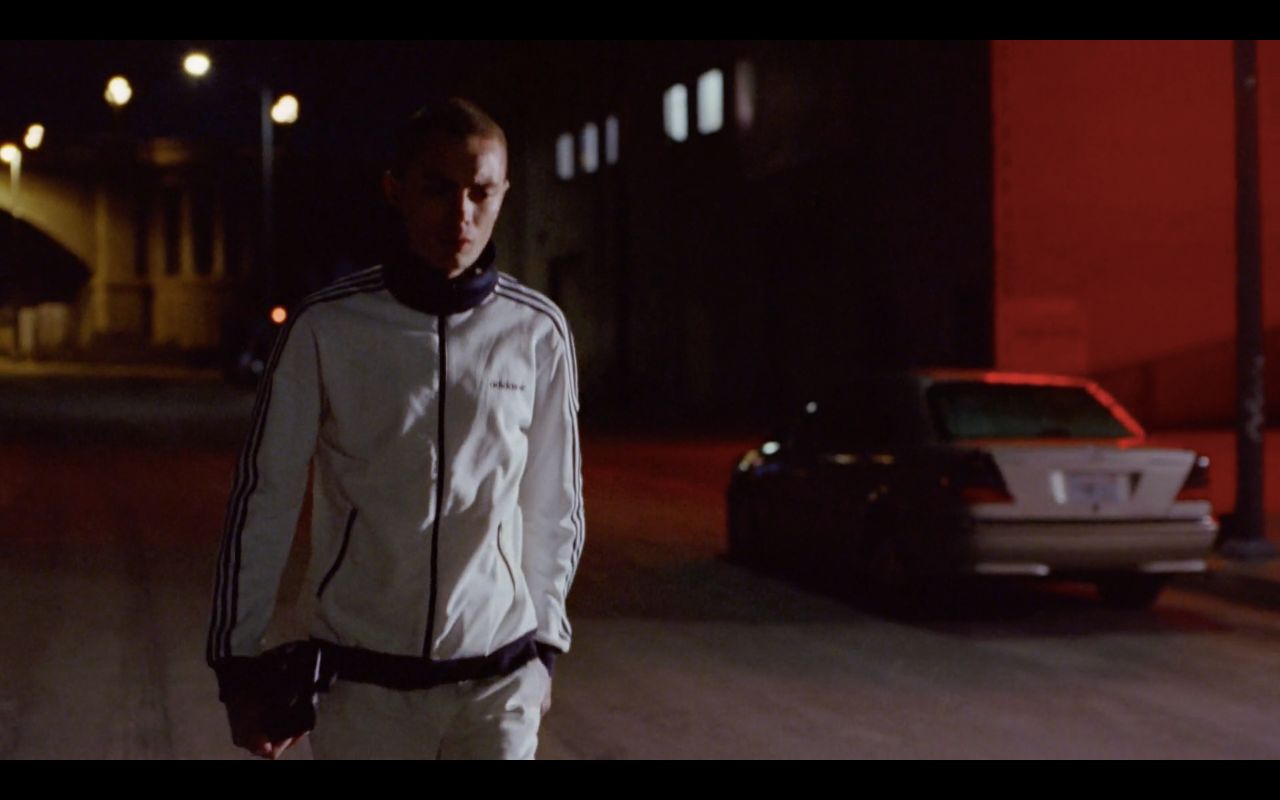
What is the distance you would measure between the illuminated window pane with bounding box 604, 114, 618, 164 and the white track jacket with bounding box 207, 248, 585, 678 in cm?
4095

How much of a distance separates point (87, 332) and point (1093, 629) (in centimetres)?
7751

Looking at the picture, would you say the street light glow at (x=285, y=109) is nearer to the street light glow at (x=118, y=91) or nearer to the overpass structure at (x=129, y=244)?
the street light glow at (x=118, y=91)

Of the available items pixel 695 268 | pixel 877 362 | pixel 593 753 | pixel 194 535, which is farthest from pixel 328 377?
pixel 695 268

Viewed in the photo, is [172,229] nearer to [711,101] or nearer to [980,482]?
[711,101]

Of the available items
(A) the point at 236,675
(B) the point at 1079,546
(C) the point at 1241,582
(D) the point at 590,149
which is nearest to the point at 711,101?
(D) the point at 590,149

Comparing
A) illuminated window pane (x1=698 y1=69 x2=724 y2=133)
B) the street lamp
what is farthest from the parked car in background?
the street lamp

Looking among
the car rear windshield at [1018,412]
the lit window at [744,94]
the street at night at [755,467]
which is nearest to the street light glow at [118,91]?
the street at night at [755,467]

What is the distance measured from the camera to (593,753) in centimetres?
687

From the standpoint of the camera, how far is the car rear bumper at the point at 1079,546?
10398 millimetres

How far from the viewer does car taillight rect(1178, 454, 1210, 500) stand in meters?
10.8

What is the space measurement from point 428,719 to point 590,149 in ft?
145

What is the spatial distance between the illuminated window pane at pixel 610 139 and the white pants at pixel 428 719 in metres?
41.0

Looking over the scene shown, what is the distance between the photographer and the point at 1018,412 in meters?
11.3
